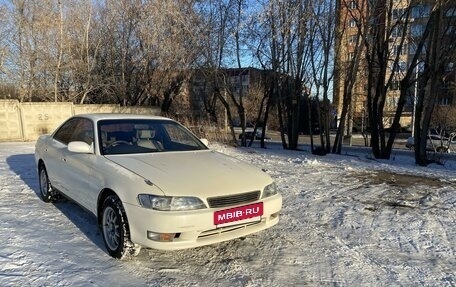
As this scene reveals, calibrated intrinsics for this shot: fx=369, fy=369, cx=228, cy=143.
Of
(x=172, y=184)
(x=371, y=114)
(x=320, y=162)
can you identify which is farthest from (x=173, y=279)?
(x=371, y=114)

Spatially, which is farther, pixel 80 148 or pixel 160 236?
pixel 80 148

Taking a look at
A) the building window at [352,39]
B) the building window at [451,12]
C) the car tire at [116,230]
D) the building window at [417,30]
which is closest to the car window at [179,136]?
the car tire at [116,230]

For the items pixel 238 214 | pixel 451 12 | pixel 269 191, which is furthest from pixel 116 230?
pixel 451 12

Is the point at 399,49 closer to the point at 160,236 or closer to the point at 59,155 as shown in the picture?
the point at 59,155

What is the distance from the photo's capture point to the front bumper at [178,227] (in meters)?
3.34

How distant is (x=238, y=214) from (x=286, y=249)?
87 centimetres

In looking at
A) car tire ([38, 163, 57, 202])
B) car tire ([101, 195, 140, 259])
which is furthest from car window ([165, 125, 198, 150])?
car tire ([38, 163, 57, 202])

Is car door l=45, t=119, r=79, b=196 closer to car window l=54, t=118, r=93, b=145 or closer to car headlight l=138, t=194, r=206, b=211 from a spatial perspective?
car window l=54, t=118, r=93, b=145

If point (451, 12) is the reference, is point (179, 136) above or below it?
below

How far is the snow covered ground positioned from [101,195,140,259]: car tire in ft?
0.36

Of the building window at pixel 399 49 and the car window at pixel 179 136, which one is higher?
the building window at pixel 399 49

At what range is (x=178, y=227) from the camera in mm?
3355

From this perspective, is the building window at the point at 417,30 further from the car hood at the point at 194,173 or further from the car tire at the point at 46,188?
the car tire at the point at 46,188

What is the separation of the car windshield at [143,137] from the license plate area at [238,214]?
5.07 ft
